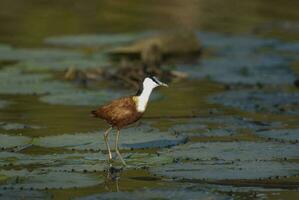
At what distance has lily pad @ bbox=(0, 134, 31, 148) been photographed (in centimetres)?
972

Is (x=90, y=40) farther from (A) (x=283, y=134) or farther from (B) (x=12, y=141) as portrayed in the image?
(B) (x=12, y=141)

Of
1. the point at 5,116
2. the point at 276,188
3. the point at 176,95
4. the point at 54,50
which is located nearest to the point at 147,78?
the point at 276,188

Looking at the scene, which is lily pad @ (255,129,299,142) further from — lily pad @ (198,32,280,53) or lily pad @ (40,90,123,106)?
lily pad @ (198,32,280,53)

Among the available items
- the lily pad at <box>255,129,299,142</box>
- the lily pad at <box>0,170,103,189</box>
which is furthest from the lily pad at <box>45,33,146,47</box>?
the lily pad at <box>0,170,103,189</box>

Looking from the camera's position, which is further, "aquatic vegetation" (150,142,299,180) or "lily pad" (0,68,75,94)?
"lily pad" (0,68,75,94)

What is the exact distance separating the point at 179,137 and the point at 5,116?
7.66ft

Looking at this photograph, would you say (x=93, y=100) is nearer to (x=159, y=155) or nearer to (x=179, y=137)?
(x=179, y=137)

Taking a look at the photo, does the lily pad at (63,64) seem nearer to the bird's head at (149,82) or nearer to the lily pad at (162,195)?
the bird's head at (149,82)

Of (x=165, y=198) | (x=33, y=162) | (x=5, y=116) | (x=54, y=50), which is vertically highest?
(x=54, y=50)

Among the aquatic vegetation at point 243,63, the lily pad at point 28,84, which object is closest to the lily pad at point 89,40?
the aquatic vegetation at point 243,63

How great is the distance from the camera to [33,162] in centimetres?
901

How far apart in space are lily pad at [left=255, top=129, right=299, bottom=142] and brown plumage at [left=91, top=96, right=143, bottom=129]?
1730 mm

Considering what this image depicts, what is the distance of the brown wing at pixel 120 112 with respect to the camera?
30.3ft

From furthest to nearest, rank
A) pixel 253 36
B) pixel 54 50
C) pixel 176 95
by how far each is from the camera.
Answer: pixel 253 36 < pixel 54 50 < pixel 176 95
